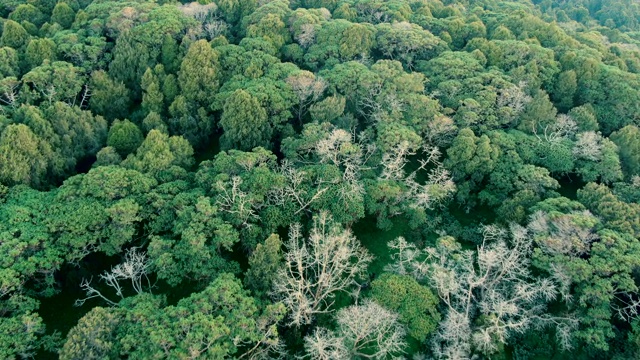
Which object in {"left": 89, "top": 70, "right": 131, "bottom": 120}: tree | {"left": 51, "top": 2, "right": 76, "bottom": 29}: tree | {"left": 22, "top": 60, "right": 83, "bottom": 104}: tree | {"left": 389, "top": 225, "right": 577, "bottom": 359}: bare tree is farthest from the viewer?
{"left": 51, "top": 2, "right": 76, "bottom": 29}: tree

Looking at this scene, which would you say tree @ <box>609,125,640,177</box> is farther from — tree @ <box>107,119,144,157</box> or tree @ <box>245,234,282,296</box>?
tree @ <box>107,119,144,157</box>

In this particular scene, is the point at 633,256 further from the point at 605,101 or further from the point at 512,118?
the point at 605,101

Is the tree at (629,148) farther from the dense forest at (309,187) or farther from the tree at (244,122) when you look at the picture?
the tree at (244,122)

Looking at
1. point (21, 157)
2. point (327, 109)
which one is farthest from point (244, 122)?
point (21, 157)

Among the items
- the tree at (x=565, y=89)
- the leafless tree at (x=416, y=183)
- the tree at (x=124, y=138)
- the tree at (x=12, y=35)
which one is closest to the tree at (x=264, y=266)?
the leafless tree at (x=416, y=183)

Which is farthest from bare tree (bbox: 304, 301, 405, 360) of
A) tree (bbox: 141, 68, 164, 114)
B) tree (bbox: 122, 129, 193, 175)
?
tree (bbox: 141, 68, 164, 114)

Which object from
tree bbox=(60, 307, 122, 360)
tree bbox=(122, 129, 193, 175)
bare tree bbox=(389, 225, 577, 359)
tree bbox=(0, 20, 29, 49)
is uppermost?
tree bbox=(0, 20, 29, 49)
